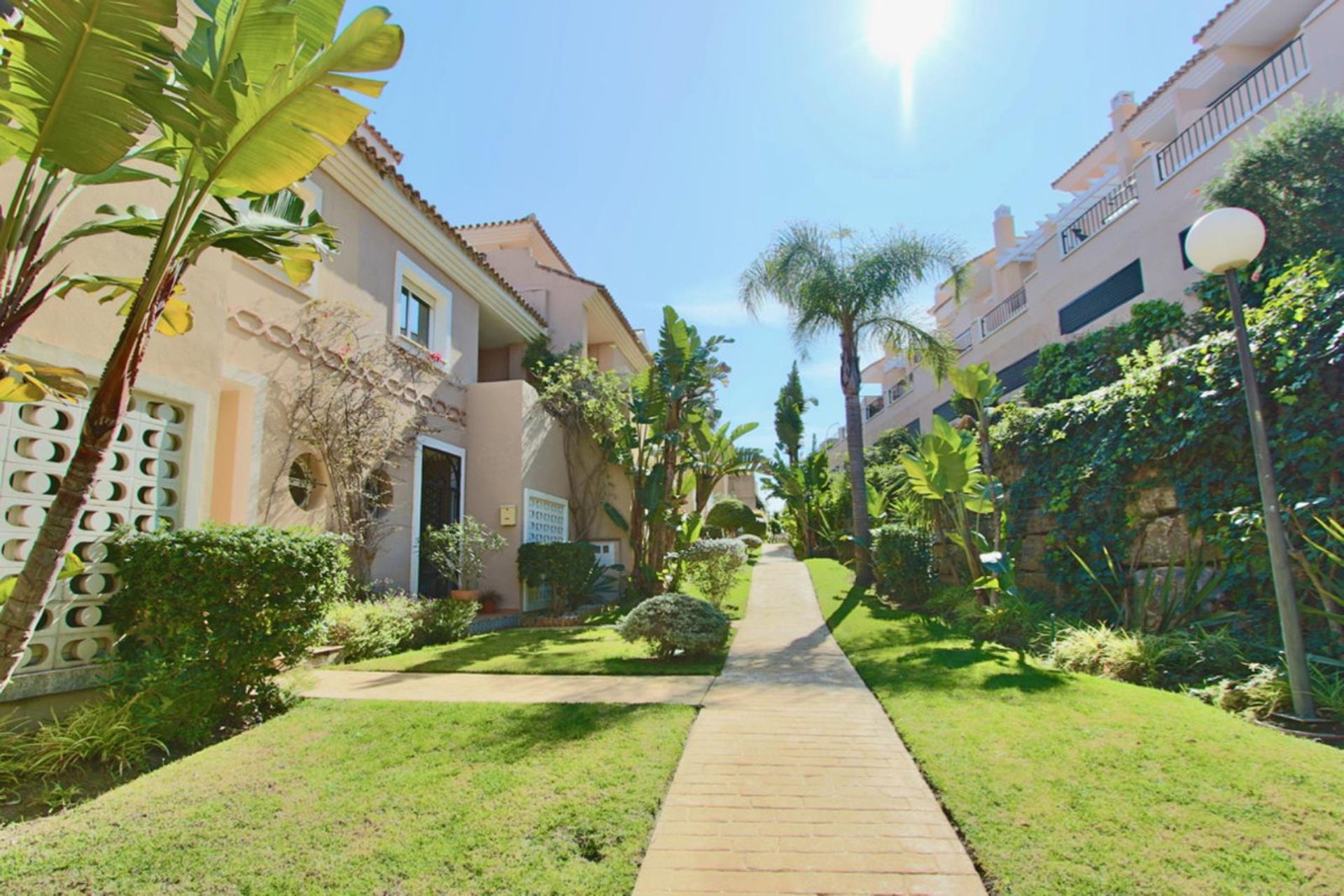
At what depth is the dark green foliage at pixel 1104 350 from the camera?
38.8ft

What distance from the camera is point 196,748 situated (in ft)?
15.5

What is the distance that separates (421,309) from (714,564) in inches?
288

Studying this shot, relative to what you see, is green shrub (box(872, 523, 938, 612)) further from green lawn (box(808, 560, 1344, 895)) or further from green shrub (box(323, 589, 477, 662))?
green shrub (box(323, 589, 477, 662))

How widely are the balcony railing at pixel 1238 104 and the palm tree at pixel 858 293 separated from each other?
4.97m

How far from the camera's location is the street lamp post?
491cm

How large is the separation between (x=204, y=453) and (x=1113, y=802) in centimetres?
753

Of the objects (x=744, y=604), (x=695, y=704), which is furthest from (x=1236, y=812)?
(x=744, y=604)

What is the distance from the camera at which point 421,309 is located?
12414 mm

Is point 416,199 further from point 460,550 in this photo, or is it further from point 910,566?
point 910,566

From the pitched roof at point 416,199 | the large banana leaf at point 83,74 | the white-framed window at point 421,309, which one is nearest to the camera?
the large banana leaf at point 83,74

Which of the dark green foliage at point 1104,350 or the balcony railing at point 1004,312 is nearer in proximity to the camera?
the dark green foliage at point 1104,350

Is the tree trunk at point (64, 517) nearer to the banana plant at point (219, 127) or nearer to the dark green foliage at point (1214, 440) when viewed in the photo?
the banana plant at point (219, 127)

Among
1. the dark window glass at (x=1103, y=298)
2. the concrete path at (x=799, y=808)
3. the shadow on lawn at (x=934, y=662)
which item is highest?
the dark window glass at (x=1103, y=298)

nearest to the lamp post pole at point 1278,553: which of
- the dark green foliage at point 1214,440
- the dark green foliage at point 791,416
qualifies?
the dark green foliage at point 1214,440
